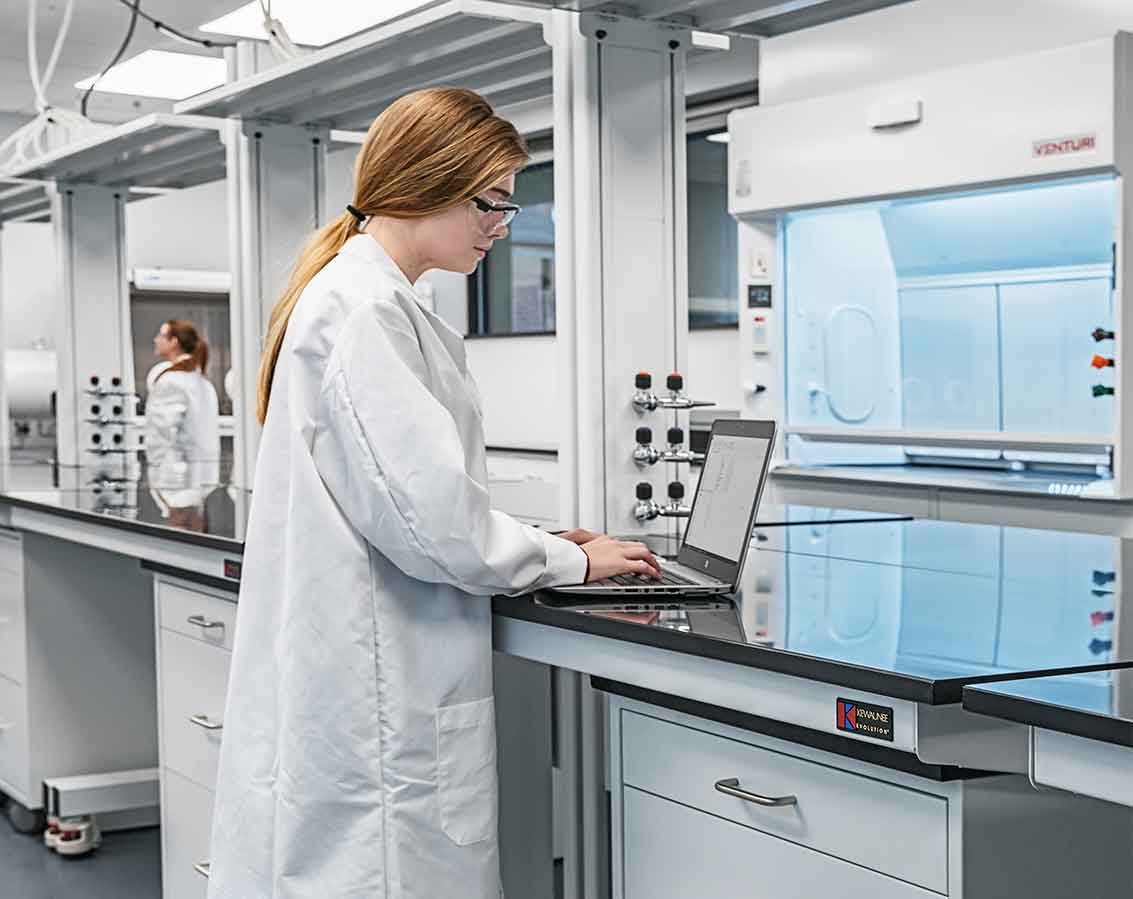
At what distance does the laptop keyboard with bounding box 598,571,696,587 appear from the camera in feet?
5.93

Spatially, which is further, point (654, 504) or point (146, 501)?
point (146, 501)

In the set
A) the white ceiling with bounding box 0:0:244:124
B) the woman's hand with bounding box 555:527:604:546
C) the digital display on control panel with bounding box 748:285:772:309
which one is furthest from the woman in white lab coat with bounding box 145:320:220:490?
the woman's hand with bounding box 555:527:604:546

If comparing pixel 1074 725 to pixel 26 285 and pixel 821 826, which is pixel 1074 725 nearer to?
pixel 821 826

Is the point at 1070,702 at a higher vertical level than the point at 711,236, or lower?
lower

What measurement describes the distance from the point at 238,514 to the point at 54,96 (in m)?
4.87

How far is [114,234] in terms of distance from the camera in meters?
4.98

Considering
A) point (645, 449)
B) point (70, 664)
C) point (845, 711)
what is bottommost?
point (70, 664)

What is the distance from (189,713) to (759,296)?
7.81 feet

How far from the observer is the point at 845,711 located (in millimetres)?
1358

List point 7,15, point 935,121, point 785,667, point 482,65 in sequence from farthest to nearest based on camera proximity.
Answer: point 7,15 < point 935,121 < point 482,65 < point 785,667

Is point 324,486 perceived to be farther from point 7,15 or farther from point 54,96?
point 54,96

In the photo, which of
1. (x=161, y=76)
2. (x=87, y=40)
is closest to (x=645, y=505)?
(x=161, y=76)

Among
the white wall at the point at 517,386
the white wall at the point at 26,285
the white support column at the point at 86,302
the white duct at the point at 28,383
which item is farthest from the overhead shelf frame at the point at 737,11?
the white wall at the point at 26,285

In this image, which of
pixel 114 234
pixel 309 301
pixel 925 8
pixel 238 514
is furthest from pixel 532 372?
pixel 309 301
